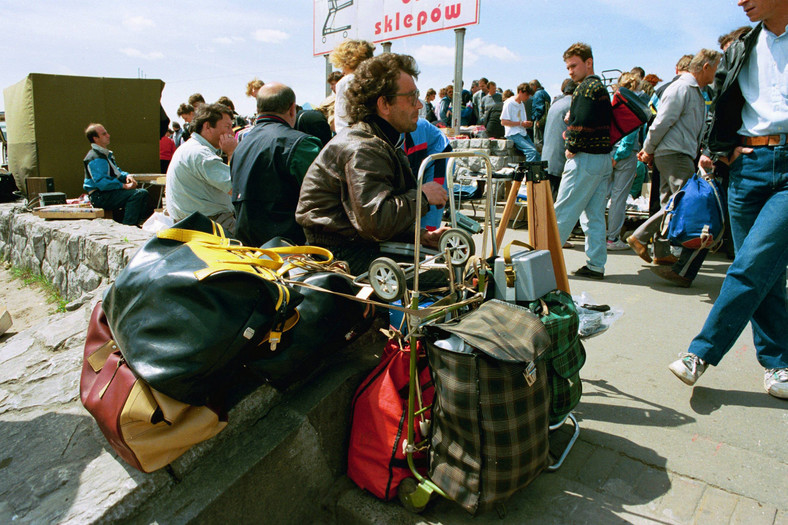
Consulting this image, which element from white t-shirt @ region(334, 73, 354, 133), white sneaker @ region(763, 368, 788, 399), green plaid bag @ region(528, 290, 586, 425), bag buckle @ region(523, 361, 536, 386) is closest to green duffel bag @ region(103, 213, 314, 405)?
bag buckle @ region(523, 361, 536, 386)

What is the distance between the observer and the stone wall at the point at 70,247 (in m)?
4.61

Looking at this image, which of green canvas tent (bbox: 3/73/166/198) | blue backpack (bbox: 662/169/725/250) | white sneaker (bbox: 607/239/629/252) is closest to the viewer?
blue backpack (bbox: 662/169/725/250)

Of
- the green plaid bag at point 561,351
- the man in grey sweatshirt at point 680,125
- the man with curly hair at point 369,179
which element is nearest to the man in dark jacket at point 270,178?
the man with curly hair at point 369,179

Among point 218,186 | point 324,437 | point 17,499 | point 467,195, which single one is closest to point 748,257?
point 324,437

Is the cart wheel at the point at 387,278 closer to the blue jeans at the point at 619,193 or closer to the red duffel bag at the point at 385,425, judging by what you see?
the red duffel bag at the point at 385,425

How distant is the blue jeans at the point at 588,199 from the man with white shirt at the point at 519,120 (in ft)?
16.5

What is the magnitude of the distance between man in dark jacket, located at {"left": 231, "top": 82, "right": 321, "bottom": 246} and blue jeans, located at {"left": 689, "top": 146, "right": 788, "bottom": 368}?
236 centimetres

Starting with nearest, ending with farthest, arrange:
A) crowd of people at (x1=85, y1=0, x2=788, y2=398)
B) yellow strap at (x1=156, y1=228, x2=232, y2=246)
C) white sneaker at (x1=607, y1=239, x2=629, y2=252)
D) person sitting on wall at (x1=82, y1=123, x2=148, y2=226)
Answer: yellow strap at (x1=156, y1=228, x2=232, y2=246) → crowd of people at (x1=85, y1=0, x2=788, y2=398) → white sneaker at (x1=607, y1=239, x2=629, y2=252) → person sitting on wall at (x1=82, y1=123, x2=148, y2=226)

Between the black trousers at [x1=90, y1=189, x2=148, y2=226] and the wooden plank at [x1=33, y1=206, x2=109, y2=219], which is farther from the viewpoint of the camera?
the black trousers at [x1=90, y1=189, x2=148, y2=226]

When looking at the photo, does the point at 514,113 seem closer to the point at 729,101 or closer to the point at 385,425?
the point at 729,101

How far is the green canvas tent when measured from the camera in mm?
8820

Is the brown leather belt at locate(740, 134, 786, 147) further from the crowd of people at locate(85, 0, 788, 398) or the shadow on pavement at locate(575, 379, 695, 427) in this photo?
the shadow on pavement at locate(575, 379, 695, 427)

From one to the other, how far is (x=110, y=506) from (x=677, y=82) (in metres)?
5.56

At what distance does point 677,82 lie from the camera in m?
5.00
